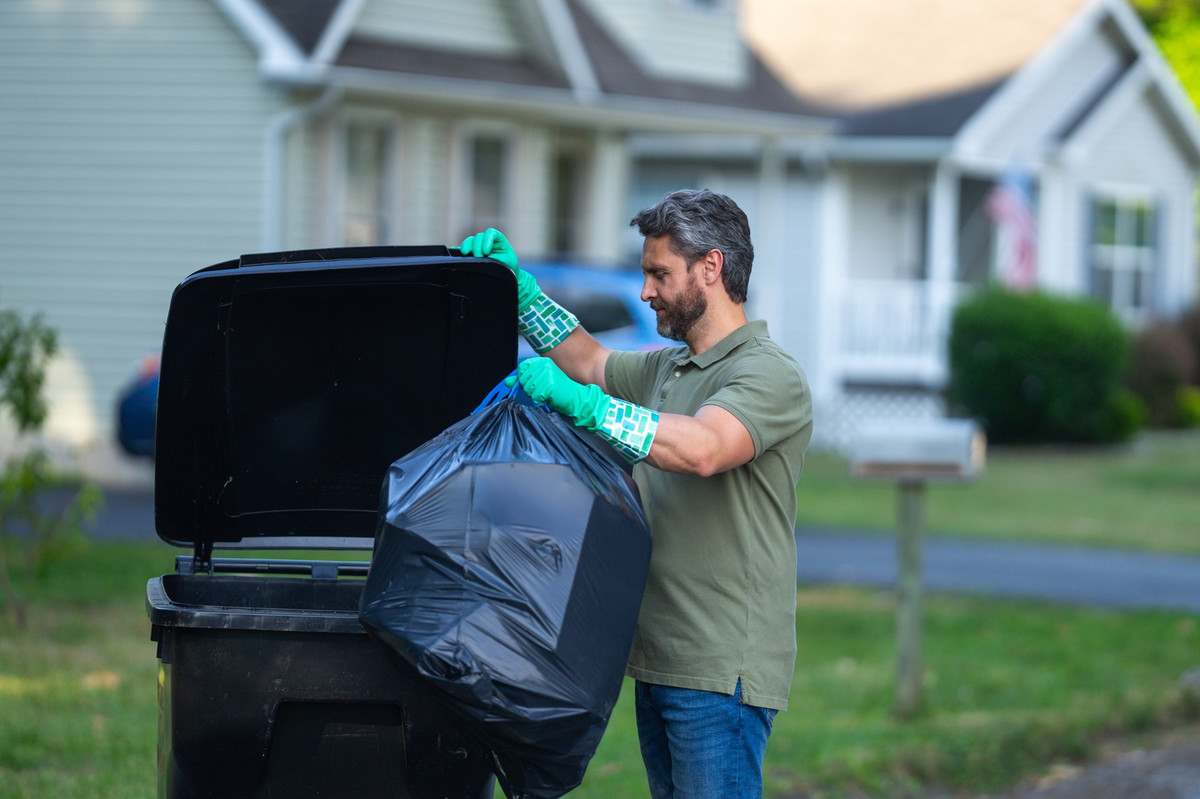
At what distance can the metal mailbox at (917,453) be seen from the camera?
6.18 metres

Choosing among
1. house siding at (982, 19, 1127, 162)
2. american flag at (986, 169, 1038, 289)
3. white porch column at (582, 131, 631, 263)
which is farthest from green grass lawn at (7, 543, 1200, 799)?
house siding at (982, 19, 1127, 162)

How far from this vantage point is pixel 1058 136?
20.4 metres

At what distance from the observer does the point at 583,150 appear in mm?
15969

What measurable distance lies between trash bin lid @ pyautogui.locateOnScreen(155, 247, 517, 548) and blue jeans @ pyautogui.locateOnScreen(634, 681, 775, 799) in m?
0.85

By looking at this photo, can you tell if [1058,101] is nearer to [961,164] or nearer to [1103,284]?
[961,164]

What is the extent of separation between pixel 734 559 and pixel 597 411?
47 centimetres

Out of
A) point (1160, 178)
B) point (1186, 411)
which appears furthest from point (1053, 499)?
point (1160, 178)

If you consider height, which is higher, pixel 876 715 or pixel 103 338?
pixel 103 338

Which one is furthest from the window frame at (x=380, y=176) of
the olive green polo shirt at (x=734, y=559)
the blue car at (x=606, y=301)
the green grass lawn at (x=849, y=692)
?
the olive green polo shirt at (x=734, y=559)

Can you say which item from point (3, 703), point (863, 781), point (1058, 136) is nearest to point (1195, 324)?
point (1058, 136)

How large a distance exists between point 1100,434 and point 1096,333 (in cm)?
135

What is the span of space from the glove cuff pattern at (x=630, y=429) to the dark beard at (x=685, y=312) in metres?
0.38

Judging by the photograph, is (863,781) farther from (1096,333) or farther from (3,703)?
(1096,333)

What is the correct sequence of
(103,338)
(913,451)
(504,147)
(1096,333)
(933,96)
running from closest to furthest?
1. (913,451)
2. (103,338)
3. (504,147)
4. (1096,333)
5. (933,96)
